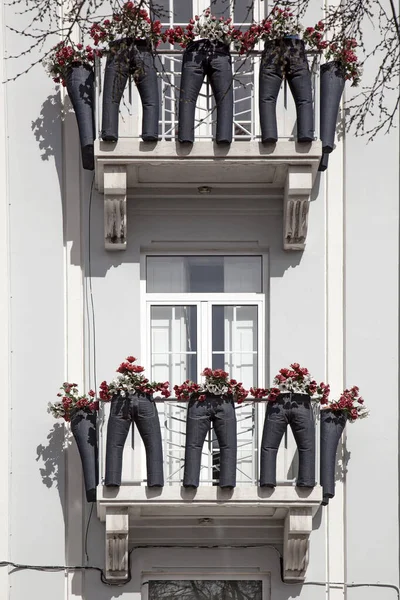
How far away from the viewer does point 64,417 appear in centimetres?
1215

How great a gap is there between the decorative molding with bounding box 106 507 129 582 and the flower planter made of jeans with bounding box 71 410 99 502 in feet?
1.18

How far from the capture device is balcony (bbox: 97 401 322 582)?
11.7m

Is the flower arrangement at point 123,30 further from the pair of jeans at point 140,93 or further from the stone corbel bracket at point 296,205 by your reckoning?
the stone corbel bracket at point 296,205

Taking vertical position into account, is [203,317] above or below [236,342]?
above

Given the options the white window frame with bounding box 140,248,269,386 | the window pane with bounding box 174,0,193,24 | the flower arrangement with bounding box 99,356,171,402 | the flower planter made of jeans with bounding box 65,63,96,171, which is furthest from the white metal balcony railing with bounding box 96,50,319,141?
the flower arrangement with bounding box 99,356,171,402

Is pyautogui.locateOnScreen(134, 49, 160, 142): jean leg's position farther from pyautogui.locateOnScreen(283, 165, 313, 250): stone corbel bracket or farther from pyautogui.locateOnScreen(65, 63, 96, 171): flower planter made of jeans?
pyautogui.locateOnScreen(283, 165, 313, 250): stone corbel bracket

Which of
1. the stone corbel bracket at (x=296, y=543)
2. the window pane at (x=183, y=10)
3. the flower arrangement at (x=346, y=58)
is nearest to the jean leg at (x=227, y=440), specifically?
the stone corbel bracket at (x=296, y=543)

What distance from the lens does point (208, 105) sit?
12.6 metres

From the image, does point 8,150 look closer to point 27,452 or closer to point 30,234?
point 30,234

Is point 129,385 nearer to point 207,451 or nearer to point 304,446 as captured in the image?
point 207,451

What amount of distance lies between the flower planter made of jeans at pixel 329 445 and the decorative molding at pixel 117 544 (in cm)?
191

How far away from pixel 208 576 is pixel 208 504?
49.1 inches

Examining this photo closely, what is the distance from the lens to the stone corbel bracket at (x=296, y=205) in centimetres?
1225

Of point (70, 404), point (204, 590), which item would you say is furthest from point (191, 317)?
point (204, 590)
